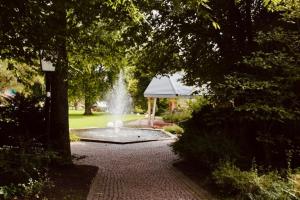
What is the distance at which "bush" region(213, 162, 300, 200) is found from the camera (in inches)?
317

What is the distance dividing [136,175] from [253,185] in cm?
473

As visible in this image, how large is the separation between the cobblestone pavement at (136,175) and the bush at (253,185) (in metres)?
0.63

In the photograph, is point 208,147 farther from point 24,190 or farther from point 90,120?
point 90,120

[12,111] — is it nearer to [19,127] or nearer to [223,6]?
[19,127]

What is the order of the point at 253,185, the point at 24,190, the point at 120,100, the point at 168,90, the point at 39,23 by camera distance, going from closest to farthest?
the point at 24,190
the point at 39,23
the point at 253,185
the point at 168,90
the point at 120,100

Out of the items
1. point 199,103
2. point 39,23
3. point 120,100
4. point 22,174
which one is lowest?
point 22,174

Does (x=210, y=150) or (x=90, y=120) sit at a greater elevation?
(x=210, y=150)

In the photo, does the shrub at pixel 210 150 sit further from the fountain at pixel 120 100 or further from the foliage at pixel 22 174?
the fountain at pixel 120 100

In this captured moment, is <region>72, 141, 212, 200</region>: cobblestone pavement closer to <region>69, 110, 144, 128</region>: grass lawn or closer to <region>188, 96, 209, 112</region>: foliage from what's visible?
<region>188, 96, 209, 112</region>: foliage

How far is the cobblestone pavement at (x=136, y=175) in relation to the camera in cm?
990

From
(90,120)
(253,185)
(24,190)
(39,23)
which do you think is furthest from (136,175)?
(90,120)

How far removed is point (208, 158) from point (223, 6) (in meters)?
5.53

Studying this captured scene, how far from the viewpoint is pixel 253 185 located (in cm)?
902

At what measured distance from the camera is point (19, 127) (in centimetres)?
1209
